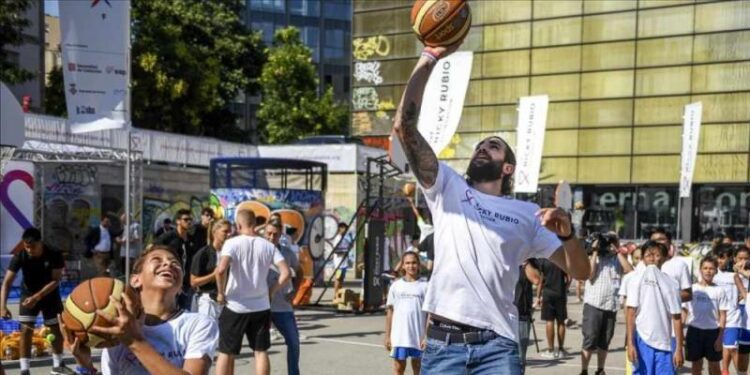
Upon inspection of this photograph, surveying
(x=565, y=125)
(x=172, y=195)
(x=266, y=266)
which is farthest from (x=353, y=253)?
(x=565, y=125)

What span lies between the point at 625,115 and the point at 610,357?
98.0ft

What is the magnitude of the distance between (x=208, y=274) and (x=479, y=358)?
6123 millimetres

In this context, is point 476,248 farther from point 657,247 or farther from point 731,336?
point 731,336

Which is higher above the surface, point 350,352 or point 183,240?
point 183,240

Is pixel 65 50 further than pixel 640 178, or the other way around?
pixel 640 178

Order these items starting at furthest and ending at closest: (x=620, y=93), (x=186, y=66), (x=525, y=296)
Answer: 1. (x=620, y=93)
2. (x=186, y=66)
3. (x=525, y=296)

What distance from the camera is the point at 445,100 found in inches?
648

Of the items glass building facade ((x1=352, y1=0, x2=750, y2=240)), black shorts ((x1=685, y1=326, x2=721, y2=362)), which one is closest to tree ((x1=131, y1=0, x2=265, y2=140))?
glass building facade ((x1=352, y1=0, x2=750, y2=240))

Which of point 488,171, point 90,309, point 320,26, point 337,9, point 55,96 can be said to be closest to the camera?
point 90,309

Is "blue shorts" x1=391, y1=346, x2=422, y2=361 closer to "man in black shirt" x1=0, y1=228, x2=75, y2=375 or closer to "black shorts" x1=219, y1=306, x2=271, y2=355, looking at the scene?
"black shorts" x1=219, y1=306, x2=271, y2=355

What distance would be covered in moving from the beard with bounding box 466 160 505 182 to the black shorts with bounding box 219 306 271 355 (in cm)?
448

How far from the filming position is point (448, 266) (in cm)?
396

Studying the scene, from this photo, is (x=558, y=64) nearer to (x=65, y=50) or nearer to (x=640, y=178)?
(x=640, y=178)

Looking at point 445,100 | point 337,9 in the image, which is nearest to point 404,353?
point 445,100
